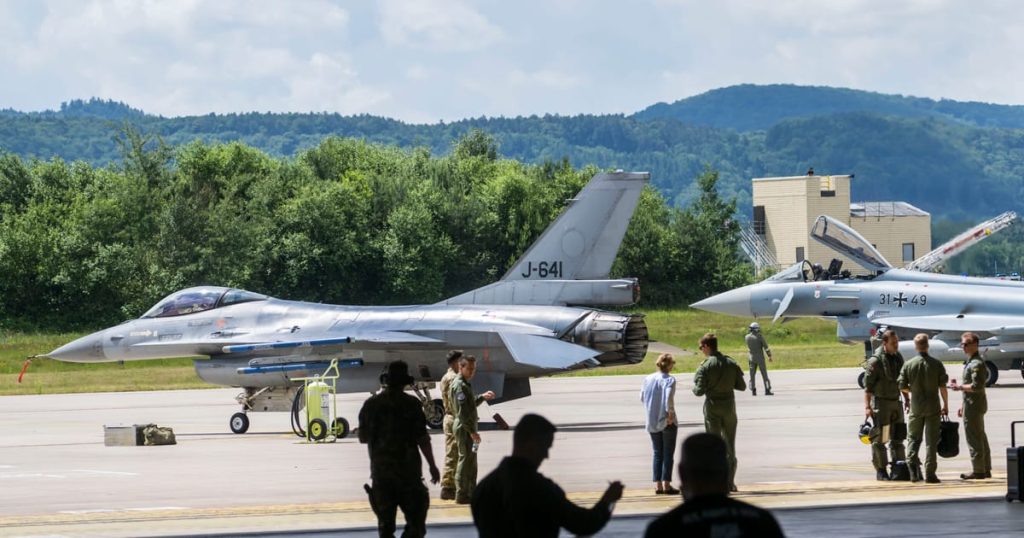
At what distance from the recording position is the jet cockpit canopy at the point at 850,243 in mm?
34156

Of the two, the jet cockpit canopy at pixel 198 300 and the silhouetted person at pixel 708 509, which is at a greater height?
the jet cockpit canopy at pixel 198 300

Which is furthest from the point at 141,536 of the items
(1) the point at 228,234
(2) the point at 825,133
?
(1) the point at 228,234

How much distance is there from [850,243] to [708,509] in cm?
2989

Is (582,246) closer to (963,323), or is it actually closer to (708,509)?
(963,323)

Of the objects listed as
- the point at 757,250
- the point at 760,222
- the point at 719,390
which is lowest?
the point at 719,390

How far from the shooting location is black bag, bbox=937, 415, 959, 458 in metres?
14.9

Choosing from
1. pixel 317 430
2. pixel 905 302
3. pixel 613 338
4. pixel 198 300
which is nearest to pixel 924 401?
pixel 613 338

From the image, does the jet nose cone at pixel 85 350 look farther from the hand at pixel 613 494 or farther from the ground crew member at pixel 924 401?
the hand at pixel 613 494

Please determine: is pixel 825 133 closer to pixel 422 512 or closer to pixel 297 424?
pixel 297 424

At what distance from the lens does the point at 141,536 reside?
1198cm

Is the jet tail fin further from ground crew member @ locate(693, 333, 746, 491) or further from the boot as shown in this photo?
ground crew member @ locate(693, 333, 746, 491)

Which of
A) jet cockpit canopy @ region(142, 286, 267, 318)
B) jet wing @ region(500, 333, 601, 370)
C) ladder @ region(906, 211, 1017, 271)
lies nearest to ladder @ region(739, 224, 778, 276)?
ladder @ region(906, 211, 1017, 271)

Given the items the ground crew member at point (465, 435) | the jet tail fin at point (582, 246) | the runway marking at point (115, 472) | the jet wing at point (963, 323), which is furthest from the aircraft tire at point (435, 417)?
the jet wing at point (963, 323)

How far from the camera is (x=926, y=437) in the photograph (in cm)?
1502
